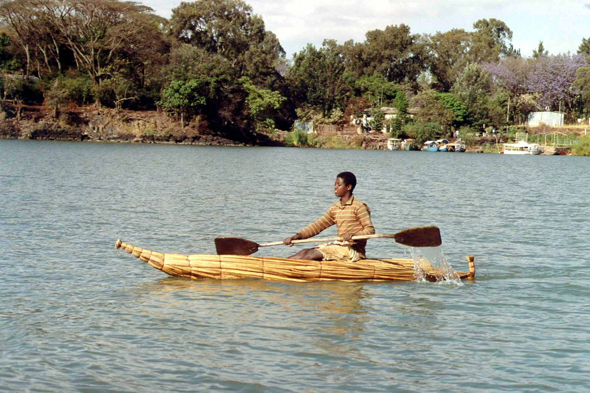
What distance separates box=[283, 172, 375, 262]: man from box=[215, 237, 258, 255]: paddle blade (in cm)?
81

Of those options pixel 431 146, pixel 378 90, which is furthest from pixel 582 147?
pixel 378 90

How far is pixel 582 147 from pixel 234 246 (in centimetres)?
6785

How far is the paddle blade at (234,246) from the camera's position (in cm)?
1105

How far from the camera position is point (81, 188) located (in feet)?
78.8

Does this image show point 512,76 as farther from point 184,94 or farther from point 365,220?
point 365,220

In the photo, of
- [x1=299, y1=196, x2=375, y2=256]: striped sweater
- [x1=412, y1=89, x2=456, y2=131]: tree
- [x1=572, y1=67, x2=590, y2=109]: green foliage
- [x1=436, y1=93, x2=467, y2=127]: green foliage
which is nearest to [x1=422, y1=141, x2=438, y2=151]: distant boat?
[x1=412, y1=89, x2=456, y2=131]: tree

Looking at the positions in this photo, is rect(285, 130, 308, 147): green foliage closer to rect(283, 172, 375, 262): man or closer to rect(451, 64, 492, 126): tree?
rect(451, 64, 492, 126): tree

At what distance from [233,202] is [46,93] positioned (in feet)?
168

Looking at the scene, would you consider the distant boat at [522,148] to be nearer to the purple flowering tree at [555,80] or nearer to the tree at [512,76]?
the tree at [512,76]

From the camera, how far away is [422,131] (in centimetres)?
7494

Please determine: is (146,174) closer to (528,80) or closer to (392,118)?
(392,118)

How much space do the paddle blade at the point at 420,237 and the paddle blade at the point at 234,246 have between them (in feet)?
7.44

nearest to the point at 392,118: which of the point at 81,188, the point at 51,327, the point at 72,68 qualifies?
the point at 72,68

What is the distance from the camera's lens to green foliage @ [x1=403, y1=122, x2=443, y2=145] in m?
74.8
